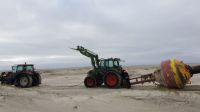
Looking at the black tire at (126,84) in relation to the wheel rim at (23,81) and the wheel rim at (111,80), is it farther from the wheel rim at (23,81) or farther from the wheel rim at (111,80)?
the wheel rim at (23,81)

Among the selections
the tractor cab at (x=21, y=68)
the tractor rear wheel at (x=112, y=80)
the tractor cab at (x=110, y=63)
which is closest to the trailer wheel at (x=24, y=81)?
the tractor cab at (x=21, y=68)

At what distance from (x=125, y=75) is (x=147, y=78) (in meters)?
1.88

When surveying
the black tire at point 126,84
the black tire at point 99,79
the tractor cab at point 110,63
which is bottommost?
the black tire at point 126,84

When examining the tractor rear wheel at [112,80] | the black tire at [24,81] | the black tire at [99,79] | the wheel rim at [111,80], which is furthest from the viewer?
the black tire at [24,81]

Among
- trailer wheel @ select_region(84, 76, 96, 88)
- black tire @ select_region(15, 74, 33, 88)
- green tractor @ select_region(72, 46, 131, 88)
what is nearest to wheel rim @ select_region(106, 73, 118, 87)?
green tractor @ select_region(72, 46, 131, 88)

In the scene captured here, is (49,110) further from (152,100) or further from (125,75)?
(125,75)

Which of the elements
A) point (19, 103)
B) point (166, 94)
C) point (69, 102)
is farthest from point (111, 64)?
point (19, 103)

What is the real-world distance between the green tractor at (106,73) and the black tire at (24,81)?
502 centimetres

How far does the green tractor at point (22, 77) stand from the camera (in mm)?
28609

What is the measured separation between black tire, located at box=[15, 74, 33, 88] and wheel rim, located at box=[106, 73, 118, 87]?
6.89 m

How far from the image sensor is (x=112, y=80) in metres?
25.1

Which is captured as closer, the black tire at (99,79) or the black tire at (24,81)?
the black tire at (99,79)

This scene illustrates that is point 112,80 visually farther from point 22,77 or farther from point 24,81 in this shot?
point 22,77

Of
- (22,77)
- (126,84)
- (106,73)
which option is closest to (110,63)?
(106,73)
